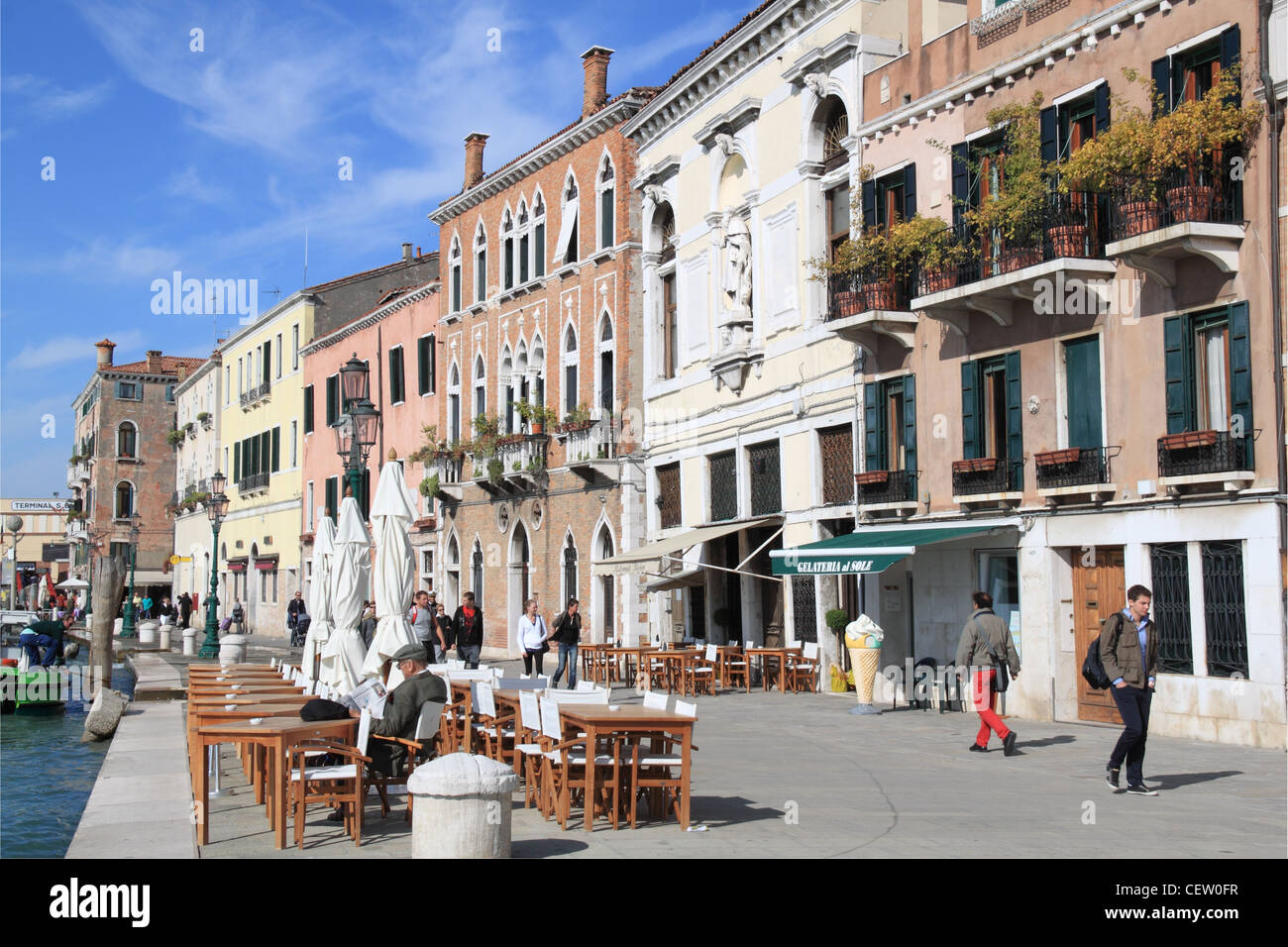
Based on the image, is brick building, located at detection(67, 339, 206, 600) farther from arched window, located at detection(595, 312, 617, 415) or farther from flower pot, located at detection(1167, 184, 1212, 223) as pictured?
flower pot, located at detection(1167, 184, 1212, 223)

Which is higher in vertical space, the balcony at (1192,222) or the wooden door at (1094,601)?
the balcony at (1192,222)

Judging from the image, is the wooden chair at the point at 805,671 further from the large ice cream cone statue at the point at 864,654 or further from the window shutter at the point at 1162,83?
the window shutter at the point at 1162,83

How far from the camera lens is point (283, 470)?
5181cm

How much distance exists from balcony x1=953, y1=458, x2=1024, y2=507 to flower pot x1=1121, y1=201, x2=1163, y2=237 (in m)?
3.72

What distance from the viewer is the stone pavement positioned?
8992 millimetres

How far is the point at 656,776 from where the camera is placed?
1022 centimetres

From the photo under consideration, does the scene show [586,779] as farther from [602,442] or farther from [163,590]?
[163,590]

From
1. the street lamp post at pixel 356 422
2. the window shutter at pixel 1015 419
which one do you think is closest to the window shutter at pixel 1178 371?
the window shutter at pixel 1015 419

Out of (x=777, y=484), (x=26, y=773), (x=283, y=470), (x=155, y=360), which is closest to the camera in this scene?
(x=26, y=773)

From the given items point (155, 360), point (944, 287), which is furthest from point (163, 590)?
point (944, 287)

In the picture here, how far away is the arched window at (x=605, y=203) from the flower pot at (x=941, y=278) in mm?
13008

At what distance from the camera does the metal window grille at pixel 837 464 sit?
22109 mm

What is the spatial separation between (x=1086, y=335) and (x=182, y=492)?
198 ft

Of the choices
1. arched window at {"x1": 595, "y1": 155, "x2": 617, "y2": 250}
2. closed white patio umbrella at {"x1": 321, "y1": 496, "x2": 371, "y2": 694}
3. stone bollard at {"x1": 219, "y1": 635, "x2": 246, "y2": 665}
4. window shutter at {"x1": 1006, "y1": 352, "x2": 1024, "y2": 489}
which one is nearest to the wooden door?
window shutter at {"x1": 1006, "y1": 352, "x2": 1024, "y2": 489}
